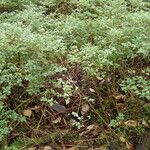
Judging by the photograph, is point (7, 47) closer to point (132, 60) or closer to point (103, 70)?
point (103, 70)

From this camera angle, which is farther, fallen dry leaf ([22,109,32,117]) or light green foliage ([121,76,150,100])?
fallen dry leaf ([22,109,32,117])

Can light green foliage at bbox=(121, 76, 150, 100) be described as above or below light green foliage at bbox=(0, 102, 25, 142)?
above

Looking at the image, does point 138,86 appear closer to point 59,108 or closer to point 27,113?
point 59,108

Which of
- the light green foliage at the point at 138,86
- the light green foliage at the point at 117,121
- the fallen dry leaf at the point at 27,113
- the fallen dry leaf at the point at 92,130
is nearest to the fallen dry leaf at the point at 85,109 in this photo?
the fallen dry leaf at the point at 92,130

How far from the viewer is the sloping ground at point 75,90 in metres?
3.46

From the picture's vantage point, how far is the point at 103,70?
3977mm

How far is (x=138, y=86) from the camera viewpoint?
3615mm

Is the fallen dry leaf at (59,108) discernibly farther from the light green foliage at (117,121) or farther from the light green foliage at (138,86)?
the light green foliage at (138,86)

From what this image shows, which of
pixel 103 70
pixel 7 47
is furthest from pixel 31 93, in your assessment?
pixel 103 70

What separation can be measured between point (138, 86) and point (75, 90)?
69 centimetres

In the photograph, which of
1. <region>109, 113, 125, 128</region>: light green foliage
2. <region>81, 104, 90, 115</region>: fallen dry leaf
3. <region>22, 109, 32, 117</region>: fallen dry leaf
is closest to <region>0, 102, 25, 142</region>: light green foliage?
<region>22, 109, 32, 117</region>: fallen dry leaf

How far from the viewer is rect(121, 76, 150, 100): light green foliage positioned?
3.47 meters

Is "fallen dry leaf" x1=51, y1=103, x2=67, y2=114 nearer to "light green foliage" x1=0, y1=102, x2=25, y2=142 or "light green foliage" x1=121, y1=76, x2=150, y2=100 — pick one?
"light green foliage" x1=0, y1=102, x2=25, y2=142

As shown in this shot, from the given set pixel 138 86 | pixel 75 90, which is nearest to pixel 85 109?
pixel 75 90
